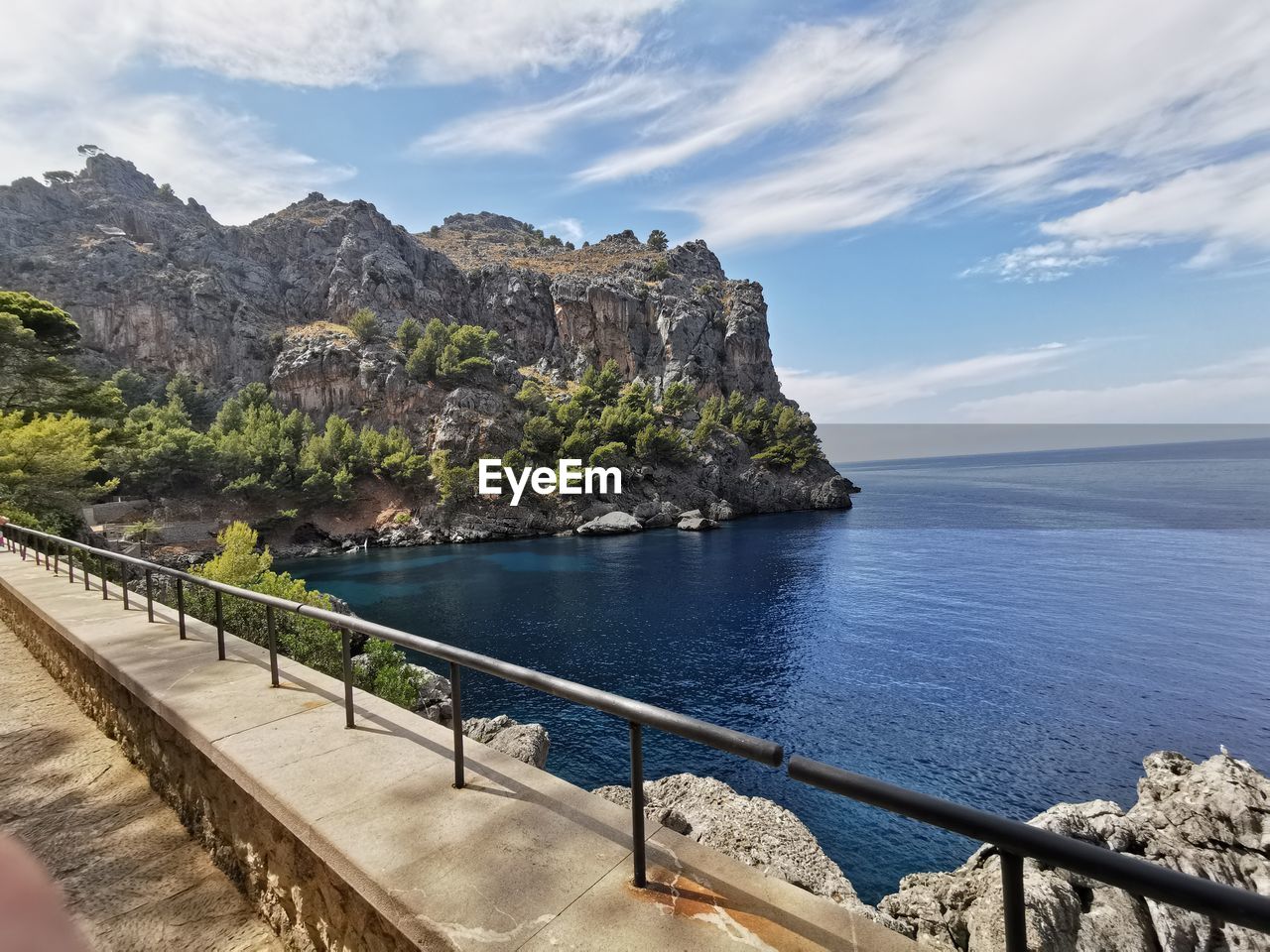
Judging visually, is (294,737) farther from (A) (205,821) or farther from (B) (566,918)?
(B) (566,918)

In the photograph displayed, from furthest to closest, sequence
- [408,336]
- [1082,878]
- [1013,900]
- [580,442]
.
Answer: [408,336], [580,442], [1082,878], [1013,900]

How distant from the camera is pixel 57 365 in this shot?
26.0 metres

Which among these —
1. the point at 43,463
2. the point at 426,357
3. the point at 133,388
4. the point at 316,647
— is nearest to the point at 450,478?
the point at 426,357

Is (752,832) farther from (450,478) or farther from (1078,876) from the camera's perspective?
(450,478)

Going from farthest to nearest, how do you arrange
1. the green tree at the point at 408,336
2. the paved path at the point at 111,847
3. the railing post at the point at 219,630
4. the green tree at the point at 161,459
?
1. the green tree at the point at 408,336
2. the green tree at the point at 161,459
3. the railing post at the point at 219,630
4. the paved path at the point at 111,847

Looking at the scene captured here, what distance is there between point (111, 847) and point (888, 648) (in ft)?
87.8

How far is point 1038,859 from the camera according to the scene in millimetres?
1472

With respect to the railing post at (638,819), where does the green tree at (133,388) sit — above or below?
above

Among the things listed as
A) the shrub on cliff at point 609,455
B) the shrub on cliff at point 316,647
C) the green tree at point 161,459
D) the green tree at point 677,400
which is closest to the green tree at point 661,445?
the shrub on cliff at point 609,455

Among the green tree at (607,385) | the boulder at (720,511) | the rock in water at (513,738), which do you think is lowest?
the rock in water at (513,738)

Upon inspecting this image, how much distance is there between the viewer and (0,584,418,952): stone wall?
2639 mm

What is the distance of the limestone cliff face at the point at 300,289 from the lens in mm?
69250

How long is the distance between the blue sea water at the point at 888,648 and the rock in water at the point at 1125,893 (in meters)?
4.24

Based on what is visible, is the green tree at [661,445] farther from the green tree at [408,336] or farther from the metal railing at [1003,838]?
the metal railing at [1003,838]
